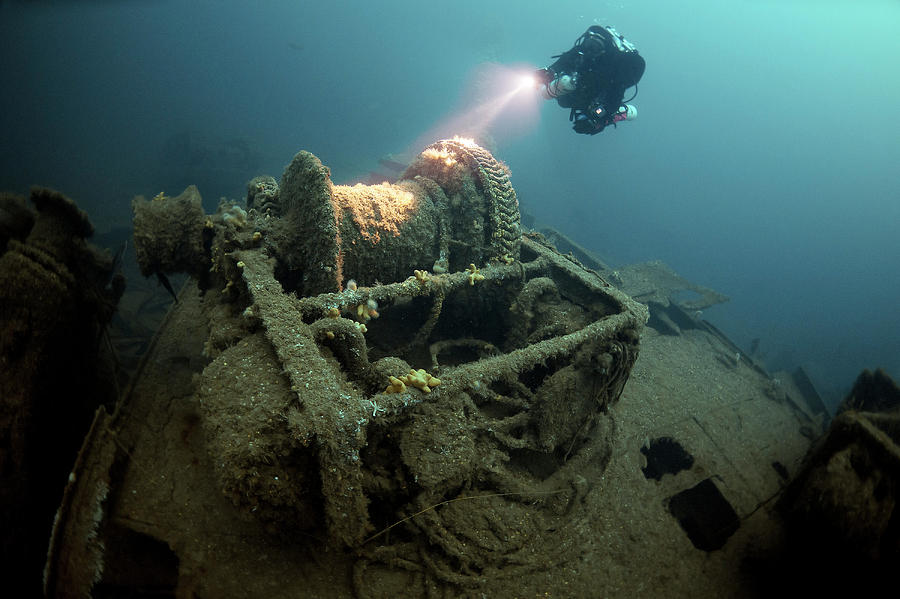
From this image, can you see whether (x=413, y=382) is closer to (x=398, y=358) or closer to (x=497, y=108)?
(x=398, y=358)

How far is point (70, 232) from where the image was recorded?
137 inches

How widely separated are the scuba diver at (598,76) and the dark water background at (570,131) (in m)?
7.89

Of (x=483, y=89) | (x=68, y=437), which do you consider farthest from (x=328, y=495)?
(x=483, y=89)

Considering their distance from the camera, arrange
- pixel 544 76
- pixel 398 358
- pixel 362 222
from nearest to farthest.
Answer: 1. pixel 398 358
2. pixel 362 222
3. pixel 544 76

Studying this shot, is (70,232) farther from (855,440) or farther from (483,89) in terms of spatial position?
(483,89)

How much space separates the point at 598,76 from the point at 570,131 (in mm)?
75220

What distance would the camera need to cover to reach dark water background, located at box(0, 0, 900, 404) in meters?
28.0


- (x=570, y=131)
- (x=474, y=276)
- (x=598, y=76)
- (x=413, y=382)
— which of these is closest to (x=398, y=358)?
(x=413, y=382)

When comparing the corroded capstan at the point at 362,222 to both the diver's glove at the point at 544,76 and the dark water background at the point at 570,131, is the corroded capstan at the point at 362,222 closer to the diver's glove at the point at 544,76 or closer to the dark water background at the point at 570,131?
the diver's glove at the point at 544,76

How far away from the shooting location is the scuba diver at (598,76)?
786 centimetres

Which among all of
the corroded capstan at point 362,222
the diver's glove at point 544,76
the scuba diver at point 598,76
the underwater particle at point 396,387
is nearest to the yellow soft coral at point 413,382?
the underwater particle at point 396,387

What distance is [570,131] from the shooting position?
245 ft

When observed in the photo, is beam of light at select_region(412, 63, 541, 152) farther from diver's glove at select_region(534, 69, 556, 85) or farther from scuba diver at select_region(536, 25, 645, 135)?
scuba diver at select_region(536, 25, 645, 135)

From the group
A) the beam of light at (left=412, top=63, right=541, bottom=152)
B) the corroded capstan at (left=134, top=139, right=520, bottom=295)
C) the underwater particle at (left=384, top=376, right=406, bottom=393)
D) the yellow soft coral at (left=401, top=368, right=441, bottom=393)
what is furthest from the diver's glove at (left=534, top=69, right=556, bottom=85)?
the beam of light at (left=412, top=63, right=541, bottom=152)
